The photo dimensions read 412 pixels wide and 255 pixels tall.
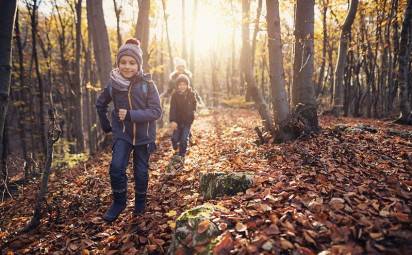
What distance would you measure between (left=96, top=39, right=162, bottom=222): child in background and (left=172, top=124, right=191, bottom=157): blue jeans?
286cm

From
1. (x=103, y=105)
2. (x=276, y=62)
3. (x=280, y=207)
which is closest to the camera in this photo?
(x=280, y=207)

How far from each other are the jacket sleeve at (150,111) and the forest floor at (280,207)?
122 centimetres

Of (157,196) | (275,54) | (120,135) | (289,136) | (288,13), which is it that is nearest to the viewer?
(120,135)

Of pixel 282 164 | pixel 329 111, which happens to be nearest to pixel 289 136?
pixel 282 164

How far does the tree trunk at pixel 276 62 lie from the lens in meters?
6.61

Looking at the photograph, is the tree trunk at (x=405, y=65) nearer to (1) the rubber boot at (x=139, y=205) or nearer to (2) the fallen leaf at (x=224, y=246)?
(1) the rubber boot at (x=139, y=205)

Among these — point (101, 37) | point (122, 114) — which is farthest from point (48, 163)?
point (101, 37)

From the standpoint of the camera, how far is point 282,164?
15.6 feet

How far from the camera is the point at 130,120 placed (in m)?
3.86

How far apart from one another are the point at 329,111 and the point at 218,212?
11.2m

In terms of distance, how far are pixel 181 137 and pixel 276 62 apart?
268cm

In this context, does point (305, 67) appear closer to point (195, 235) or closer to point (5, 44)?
point (195, 235)

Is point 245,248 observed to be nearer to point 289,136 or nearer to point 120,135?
point 120,135

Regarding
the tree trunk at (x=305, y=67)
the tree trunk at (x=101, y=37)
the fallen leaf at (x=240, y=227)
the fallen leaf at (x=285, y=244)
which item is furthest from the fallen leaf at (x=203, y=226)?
the tree trunk at (x=101, y=37)
